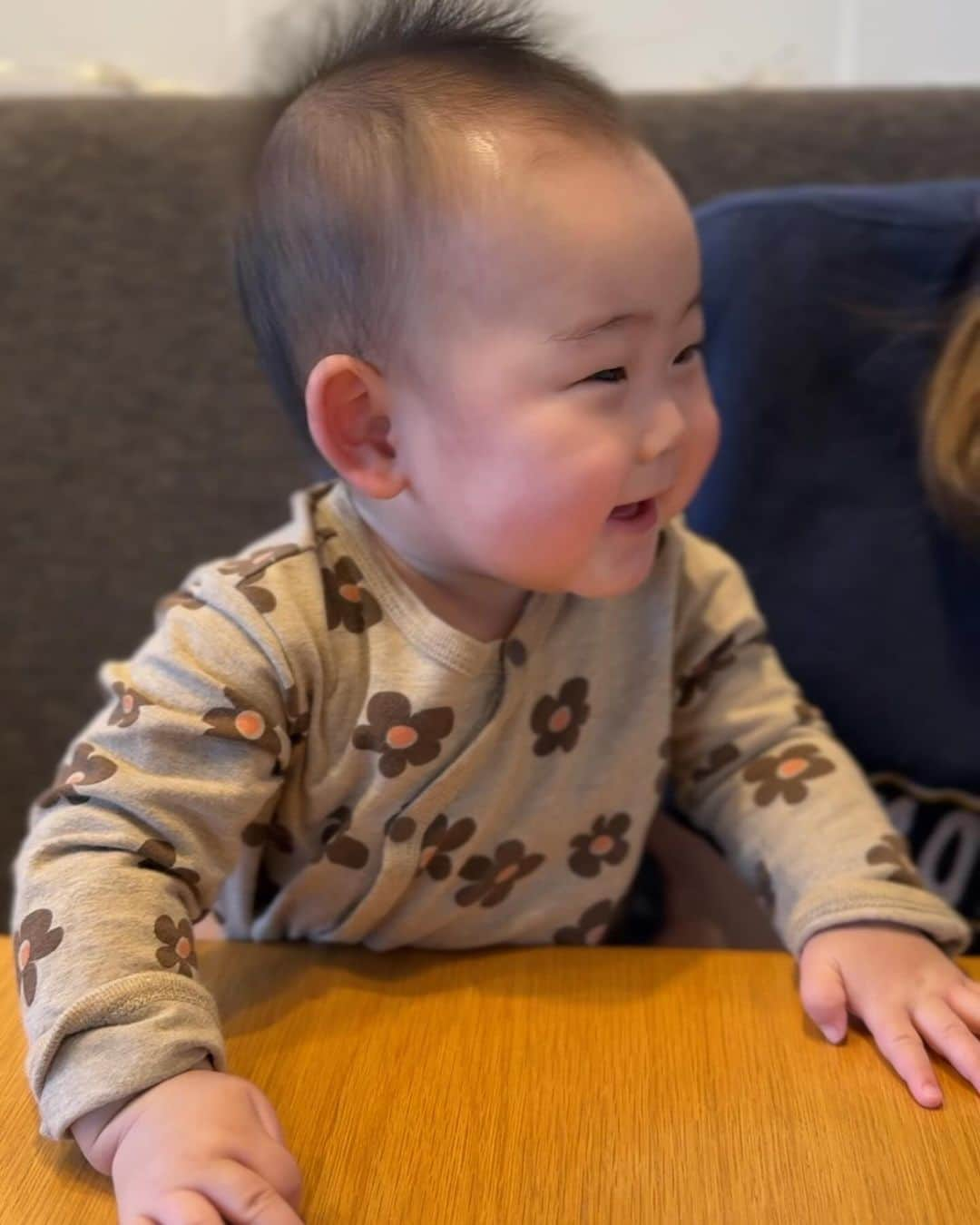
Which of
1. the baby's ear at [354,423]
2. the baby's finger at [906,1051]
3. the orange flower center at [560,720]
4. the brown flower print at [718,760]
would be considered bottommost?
the brown flower print at [718,760]

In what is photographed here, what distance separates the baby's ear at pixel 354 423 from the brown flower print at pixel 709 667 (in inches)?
8.5

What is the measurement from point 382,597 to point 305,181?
20 cm

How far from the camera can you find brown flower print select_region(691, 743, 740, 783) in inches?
27.4

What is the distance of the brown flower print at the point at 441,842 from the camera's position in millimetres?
631

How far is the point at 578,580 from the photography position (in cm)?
59

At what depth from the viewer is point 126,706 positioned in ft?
1.81

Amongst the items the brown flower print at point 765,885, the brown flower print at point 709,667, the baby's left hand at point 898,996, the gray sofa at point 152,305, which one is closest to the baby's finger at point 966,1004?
the baby's left hand at point 898,996

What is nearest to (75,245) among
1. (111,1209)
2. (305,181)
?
(305,181)

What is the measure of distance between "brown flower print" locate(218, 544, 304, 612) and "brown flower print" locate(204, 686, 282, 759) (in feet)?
0.15

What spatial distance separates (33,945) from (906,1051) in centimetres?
36

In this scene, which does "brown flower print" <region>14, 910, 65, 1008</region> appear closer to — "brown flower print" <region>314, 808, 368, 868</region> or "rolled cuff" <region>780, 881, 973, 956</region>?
"brown flower print" <region>314, 808, 368, 868</region>

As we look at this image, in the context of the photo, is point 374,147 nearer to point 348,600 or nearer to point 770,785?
point 348,600

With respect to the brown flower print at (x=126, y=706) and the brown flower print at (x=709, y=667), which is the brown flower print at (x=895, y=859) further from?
the brown flower print at (x=126, y=706)

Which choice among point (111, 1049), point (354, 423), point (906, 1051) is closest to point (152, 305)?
point (354, 423)
